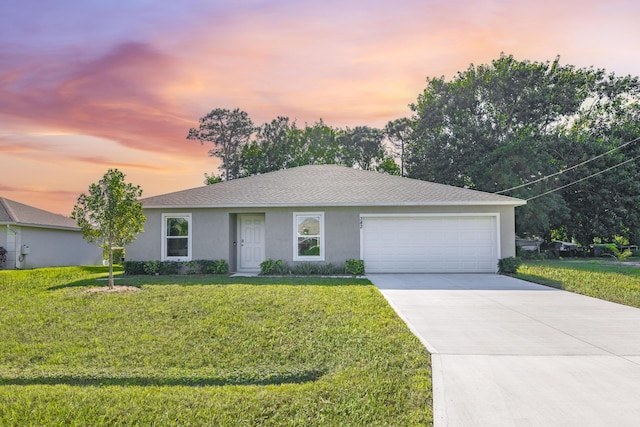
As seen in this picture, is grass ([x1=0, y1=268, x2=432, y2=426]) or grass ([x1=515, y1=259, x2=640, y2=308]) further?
grass ([x1=515, y1=259, x2=640, y2=308])

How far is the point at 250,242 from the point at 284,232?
69.3 inches

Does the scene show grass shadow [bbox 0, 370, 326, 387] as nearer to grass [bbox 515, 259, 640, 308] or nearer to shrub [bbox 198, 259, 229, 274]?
grass [bbox 515, 259, 640, 308]

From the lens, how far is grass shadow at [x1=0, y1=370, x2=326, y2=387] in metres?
4.77

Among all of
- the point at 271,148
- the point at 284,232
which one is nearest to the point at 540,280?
the point at 284,232

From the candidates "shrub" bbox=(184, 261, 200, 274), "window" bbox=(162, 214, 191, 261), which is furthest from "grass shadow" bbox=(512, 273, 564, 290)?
"window" bbox=(162, 214, 191, 261)

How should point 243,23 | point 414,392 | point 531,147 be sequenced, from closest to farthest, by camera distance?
point 414,392 < point 243,23 < point 531,147

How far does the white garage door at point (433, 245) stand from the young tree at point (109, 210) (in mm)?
7423

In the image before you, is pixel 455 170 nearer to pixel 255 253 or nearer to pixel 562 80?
pixel 562 80

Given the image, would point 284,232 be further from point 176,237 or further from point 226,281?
point 176,237

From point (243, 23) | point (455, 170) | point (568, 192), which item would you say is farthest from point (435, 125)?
point (243, 23)

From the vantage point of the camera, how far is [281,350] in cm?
575

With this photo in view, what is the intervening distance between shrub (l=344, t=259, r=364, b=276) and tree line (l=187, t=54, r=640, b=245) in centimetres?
1480

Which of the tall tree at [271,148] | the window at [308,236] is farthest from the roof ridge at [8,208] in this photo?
the tall tree at [271,148]

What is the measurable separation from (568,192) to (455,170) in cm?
709
